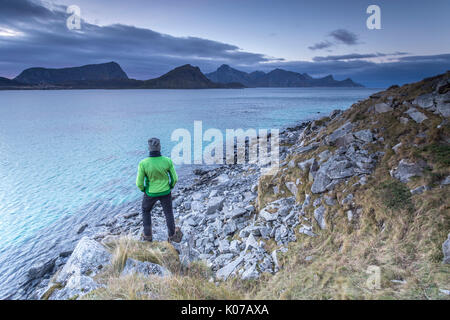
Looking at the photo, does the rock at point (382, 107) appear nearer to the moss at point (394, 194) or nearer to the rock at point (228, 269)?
the moss at point (394, 194)

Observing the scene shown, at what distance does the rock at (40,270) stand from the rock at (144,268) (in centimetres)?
586

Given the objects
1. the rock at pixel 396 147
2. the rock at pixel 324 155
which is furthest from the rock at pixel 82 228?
the rock at pixel 396 147

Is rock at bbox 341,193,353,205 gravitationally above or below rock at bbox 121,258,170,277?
above

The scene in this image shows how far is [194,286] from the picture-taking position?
4660 mm

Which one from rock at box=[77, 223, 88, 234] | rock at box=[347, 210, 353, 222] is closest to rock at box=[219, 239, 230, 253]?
rock at box=[347, 210, 353, 222]

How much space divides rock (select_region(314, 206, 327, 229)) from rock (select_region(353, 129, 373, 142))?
392 cm

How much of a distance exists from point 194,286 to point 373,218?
5.00 meters

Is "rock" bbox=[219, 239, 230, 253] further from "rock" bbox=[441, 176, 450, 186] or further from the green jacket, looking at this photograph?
"rock" bbox=[441, 176, 450, 186]

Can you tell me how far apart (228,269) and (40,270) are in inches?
306

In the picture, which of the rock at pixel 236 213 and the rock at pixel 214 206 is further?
the rock at pixel 214 206

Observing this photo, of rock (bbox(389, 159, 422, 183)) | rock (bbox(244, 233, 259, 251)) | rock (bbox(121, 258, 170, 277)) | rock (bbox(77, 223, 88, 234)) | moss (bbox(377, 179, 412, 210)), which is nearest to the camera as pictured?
rock (bbox(121, 258, 170, 277))

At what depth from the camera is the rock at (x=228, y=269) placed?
6.37 m

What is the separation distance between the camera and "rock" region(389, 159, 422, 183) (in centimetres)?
657

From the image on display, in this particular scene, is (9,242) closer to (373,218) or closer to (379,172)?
(373,218)
